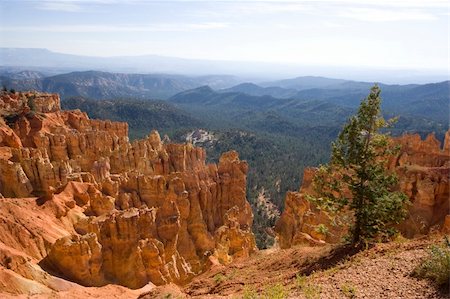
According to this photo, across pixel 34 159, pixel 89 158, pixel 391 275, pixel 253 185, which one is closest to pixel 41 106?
pixel 89 158

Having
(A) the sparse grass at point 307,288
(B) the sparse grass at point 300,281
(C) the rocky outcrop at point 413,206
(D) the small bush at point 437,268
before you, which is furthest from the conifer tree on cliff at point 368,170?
(C) the rocky outcrop at point 413,206

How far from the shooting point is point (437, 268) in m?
10.6

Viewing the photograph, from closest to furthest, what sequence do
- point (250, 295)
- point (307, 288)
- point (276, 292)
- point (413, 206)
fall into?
point (307, 288)
point (276, 292)
point (250, 295)
point (413, 206)

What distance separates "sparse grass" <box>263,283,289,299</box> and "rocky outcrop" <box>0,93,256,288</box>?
11659 millimetres

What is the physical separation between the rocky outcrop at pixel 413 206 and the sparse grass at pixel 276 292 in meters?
12.0

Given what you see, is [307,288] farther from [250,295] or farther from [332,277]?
[250,295]

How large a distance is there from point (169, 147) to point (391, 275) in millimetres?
37869

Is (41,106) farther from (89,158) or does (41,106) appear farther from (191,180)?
(191,180)


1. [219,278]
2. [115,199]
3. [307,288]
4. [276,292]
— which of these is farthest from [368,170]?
[115,199]

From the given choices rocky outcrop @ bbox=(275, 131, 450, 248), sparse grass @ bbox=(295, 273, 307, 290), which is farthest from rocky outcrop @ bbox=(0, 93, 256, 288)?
sparse grass @ bbox=(295, 273, 307, 290)

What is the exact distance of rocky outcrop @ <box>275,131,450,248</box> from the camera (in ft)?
99.3

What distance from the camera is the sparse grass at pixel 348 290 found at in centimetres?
1134

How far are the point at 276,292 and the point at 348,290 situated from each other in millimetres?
2239

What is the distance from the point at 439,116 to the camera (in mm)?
190250
